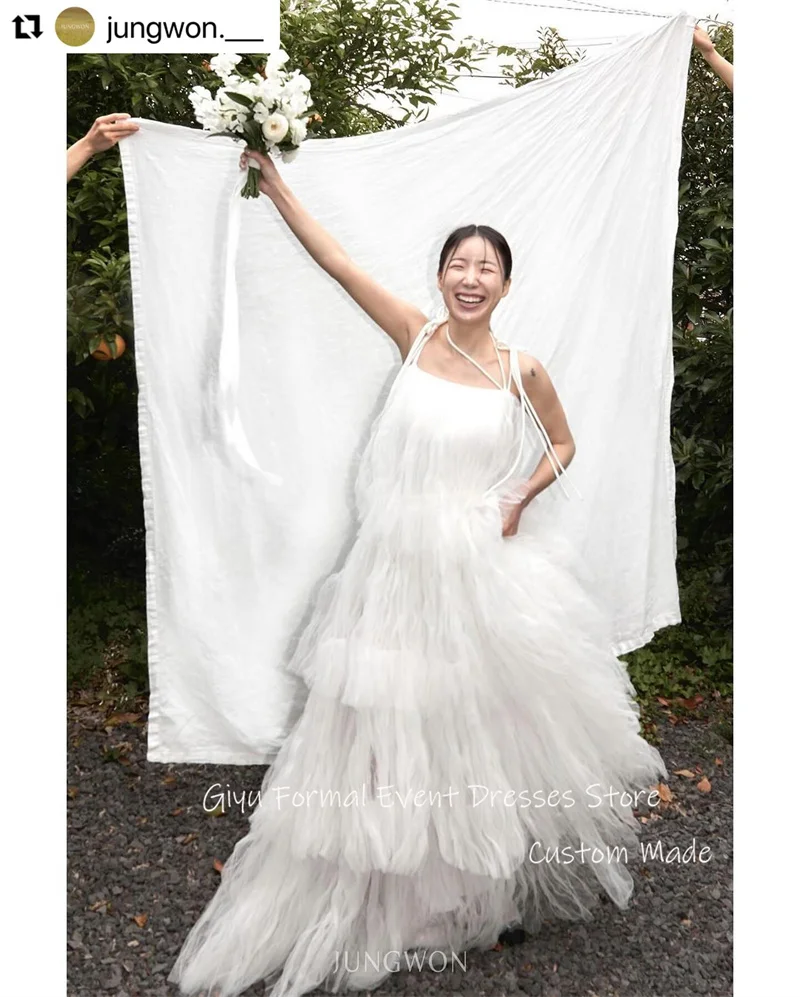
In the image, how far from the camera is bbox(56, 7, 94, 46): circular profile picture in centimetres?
242

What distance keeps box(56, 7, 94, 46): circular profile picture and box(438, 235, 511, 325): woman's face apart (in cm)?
117

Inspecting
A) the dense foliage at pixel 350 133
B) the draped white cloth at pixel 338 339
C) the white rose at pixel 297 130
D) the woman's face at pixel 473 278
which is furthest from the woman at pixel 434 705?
the dense foliage at pixel 350 133

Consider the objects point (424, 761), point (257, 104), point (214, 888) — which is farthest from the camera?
point (214, 888)

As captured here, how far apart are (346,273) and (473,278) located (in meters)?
0.36

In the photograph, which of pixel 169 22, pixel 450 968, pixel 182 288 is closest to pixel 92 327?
pixel 182 288

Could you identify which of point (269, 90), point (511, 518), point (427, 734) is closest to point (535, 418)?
point (511, 518)

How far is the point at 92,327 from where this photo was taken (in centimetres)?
269

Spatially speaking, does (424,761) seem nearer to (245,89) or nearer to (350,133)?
(245,89)

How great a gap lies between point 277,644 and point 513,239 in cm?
142

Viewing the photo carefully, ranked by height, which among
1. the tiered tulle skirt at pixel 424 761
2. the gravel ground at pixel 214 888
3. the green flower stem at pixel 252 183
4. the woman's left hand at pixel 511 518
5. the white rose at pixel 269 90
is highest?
the white rose at pixel 269 90

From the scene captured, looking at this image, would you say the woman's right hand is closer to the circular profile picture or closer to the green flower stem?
the green flower stem

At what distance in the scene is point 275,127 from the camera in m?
2.36

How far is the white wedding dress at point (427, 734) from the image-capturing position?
224 cm

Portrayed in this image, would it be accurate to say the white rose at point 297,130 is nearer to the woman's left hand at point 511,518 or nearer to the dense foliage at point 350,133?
the dense foliage at point 350,133
